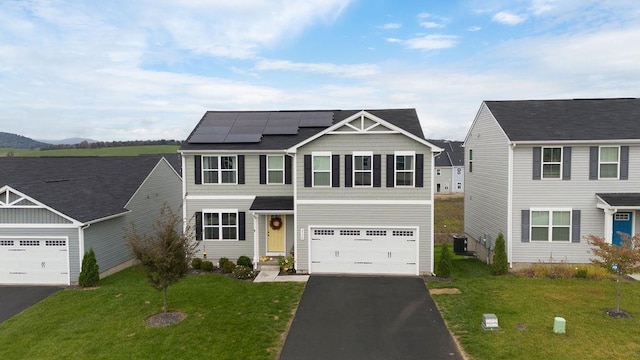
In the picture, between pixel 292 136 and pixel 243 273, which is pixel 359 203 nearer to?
pixel 292 136

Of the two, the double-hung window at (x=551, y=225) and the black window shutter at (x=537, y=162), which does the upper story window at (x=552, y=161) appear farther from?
Answer: the double-hung window at (x=551, y=225)

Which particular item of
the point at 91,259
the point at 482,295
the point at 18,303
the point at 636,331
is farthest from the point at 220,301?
the point at 636,331

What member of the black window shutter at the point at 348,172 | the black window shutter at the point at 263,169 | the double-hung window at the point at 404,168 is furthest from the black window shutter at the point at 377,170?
the black window shutter at the point at 263,169

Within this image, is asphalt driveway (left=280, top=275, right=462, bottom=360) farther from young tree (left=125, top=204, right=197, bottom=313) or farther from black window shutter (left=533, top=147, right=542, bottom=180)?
black window shutter (left=533, top=147, right=542, bottom=180)

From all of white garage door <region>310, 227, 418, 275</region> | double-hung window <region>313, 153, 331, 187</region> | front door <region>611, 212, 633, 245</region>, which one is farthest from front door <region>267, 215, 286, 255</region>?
front door <region>611, 212, 633, 245</region>

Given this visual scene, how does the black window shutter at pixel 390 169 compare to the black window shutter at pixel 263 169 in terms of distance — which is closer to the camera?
the black window shutter at pixel 390 169

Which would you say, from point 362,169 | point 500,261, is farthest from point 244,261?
point 500,261
